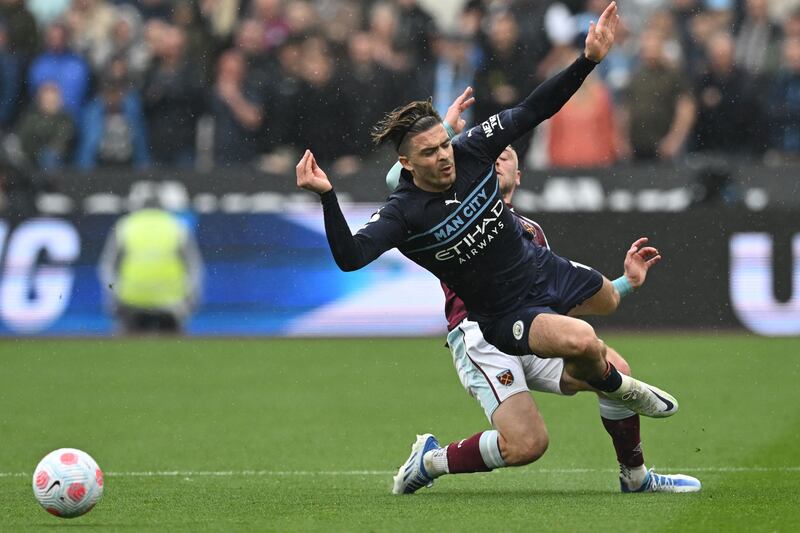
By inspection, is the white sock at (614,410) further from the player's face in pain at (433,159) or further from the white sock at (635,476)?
the player's face in pain at (433,159)

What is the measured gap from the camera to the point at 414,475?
26.8 feet

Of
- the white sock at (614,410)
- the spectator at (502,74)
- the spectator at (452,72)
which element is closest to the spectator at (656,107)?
the spectator at (502,74)

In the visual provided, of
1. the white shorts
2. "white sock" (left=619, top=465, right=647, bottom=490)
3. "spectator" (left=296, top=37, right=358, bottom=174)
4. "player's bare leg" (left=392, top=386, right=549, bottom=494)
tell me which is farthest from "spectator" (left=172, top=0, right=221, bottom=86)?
"white sock" (left=619, top=465, right=647, bottom=490)

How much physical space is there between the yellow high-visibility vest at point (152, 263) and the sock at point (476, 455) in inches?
329

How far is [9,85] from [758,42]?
8.49m

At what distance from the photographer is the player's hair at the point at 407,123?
25.7 ft

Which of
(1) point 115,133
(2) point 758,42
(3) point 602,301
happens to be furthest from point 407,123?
(1) point 115,133

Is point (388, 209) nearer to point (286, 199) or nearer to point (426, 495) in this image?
point (426, 495)

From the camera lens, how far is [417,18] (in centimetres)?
1773

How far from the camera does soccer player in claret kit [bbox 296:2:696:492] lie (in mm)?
7691

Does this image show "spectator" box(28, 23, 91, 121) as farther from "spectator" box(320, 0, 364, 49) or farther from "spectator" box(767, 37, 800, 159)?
"spectator" box(767, 37, 800, 159)

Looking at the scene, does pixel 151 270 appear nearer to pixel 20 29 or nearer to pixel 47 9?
pixel 20 29

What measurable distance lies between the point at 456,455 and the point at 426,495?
27 centimetres

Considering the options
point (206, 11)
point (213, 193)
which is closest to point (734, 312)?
point (213, 193)
